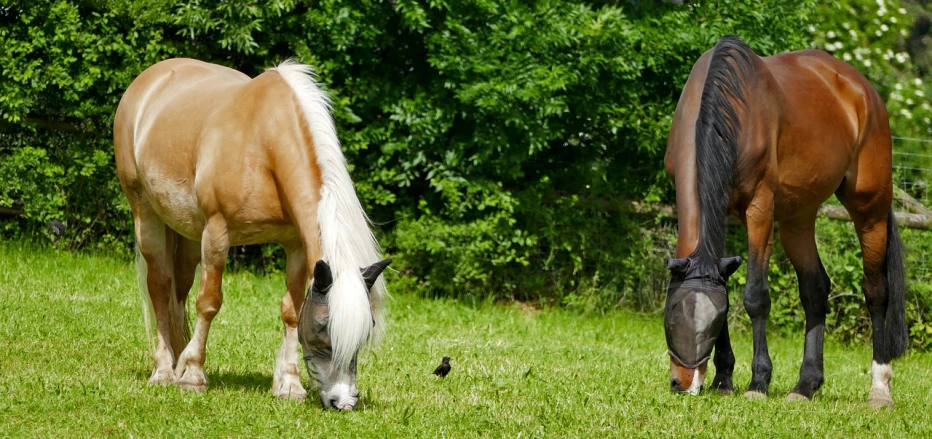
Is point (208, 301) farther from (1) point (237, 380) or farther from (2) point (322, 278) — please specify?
(2) point (322, 278)

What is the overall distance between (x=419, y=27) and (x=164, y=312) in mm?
4416

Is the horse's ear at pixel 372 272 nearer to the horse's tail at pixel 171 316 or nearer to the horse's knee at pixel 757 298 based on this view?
the horse's tail at pixel 171 316

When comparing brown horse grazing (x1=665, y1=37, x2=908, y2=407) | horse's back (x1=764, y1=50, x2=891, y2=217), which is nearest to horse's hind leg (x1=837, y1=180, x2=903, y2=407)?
brown horse grazing (x1=665, y1=37, x2=908, y2=407)

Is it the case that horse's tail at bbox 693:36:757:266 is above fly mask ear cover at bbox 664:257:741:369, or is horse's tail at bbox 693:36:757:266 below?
above

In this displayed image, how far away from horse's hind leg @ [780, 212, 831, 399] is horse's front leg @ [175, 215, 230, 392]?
3.84m

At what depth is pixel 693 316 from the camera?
5.34 meters

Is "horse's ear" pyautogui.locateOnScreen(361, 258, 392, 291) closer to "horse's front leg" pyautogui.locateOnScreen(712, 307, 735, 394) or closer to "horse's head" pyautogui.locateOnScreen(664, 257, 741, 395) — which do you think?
"horse's head" pyautogui.locateOnScreen(664, 257, 741, 395)

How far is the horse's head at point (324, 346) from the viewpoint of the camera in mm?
4887

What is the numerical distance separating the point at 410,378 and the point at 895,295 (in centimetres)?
339

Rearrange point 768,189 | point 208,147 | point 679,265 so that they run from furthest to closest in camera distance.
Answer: point 768,189
point 208,147
point 679,265

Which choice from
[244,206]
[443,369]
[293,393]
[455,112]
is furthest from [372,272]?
[455,112]

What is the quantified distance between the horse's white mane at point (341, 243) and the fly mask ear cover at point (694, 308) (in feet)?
5.10

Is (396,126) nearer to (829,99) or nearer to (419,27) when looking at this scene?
(419,27)

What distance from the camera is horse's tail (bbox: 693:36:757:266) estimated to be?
18.2 ft
